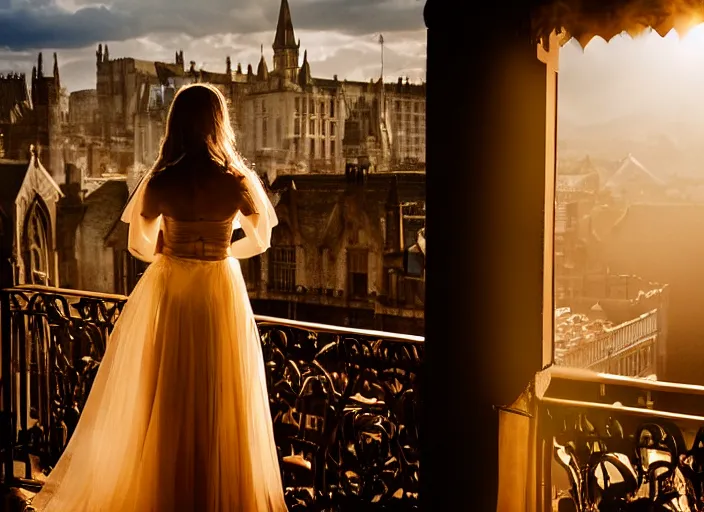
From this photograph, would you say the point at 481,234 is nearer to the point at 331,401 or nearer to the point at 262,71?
the point at 331,401

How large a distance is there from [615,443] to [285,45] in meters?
17.7

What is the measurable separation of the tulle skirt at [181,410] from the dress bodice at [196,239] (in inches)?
1.8

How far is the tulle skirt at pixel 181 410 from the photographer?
11.3ft

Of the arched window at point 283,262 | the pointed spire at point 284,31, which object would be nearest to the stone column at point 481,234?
the pointed spire at point 284,31

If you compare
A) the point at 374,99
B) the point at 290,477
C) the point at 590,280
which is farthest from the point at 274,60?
the point at 290,477

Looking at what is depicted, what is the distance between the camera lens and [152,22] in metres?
20.2

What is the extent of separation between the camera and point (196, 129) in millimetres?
3494

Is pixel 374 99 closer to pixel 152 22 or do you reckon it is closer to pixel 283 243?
pixel 152 22

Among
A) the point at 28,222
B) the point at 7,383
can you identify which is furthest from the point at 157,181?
the point at 28,222

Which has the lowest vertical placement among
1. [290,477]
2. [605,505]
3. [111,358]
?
[290,477]

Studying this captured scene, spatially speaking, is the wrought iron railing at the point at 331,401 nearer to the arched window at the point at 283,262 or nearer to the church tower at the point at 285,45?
the church tower at the point at 285,45

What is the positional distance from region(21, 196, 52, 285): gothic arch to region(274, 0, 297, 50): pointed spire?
31.3 ft

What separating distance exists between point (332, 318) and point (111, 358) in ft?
70.8

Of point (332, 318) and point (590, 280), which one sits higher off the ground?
point (590, 280)
